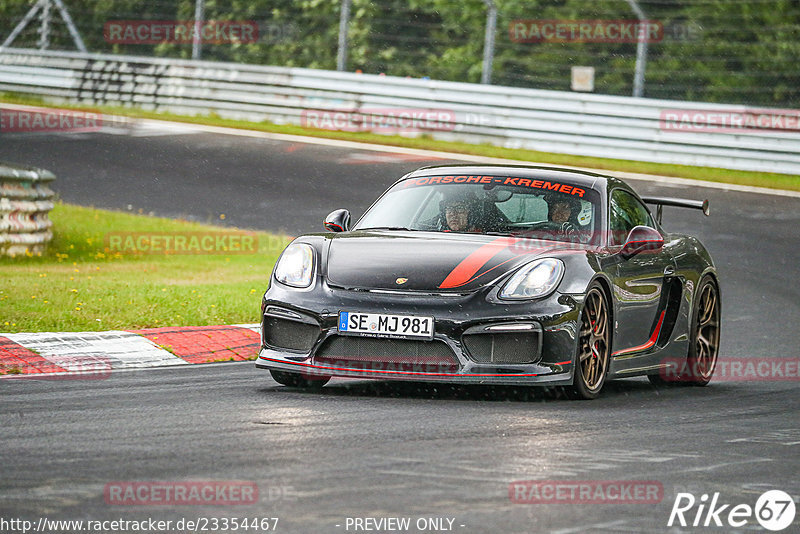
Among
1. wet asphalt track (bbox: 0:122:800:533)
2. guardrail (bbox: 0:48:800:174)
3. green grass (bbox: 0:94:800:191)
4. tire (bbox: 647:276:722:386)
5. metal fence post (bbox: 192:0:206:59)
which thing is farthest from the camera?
metal fence post (bbox: 192:0:206:59)

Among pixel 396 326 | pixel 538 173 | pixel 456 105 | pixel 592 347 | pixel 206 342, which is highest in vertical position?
pixel 456 105

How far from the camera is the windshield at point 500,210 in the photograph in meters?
8.48

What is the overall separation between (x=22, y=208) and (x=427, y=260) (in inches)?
288

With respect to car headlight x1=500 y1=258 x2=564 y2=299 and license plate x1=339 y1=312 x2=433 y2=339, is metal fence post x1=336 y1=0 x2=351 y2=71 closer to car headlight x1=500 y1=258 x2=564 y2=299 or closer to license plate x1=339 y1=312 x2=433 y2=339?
car headlight x1=500 y1=258 x2=564 y2=299

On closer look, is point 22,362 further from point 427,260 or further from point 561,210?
point 561,210

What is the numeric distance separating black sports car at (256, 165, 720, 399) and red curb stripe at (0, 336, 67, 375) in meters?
1.43

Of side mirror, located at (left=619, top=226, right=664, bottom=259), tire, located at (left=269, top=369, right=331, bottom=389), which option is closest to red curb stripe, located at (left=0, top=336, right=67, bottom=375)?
tire, located at (left=269, top=369, right=331, bottom=389)

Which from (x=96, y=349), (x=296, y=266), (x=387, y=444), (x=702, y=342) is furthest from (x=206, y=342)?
(x=387, y=444)

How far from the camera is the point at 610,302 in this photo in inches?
319

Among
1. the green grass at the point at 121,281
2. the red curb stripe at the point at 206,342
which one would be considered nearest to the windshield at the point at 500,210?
the red curb stripe at the point at 206,342

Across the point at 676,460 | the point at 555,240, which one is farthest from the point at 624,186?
the point at 676,460

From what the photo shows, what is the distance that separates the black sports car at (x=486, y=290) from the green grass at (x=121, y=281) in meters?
2.19

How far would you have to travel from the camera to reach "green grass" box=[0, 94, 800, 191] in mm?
20141

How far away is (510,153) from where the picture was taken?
2153 cm
